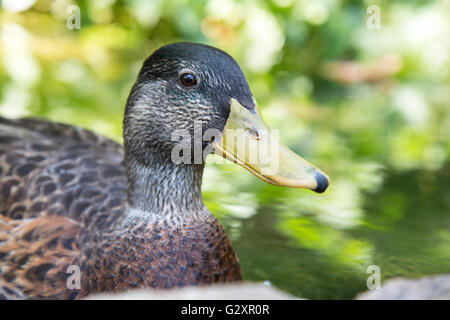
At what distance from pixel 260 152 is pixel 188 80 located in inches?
17.9

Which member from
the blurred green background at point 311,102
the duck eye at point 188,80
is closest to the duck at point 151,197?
the duck eye at point 188,80

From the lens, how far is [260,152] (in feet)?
9.47

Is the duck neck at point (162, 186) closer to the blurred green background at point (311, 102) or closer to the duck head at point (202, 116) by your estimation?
the duck head at point (202, 116)

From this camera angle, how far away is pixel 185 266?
10.1 ft

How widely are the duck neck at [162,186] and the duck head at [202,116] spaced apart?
4 centimetres

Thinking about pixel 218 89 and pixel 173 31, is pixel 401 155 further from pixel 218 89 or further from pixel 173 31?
pixel 173 31

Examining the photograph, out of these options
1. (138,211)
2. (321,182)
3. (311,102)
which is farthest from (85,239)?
(311,102)

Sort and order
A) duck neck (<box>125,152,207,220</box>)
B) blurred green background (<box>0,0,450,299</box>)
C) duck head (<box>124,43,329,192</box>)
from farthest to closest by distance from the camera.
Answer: blurred green background (<box>0,0,450,299</box>)
duck neck (<box>125,152,207,220</box>)
duck head (<box>124,43,329,192</box>)

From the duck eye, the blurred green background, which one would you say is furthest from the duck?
the blurred green background

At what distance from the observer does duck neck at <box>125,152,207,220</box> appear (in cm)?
316

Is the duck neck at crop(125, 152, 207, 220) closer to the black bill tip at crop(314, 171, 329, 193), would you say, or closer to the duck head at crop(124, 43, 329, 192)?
the duck head at crop(124, 43, 329, 192)

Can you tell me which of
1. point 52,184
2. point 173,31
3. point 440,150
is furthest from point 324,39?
point 52,184

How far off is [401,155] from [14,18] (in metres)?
6.59

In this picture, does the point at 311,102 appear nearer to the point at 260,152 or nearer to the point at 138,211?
the point at 138,211
